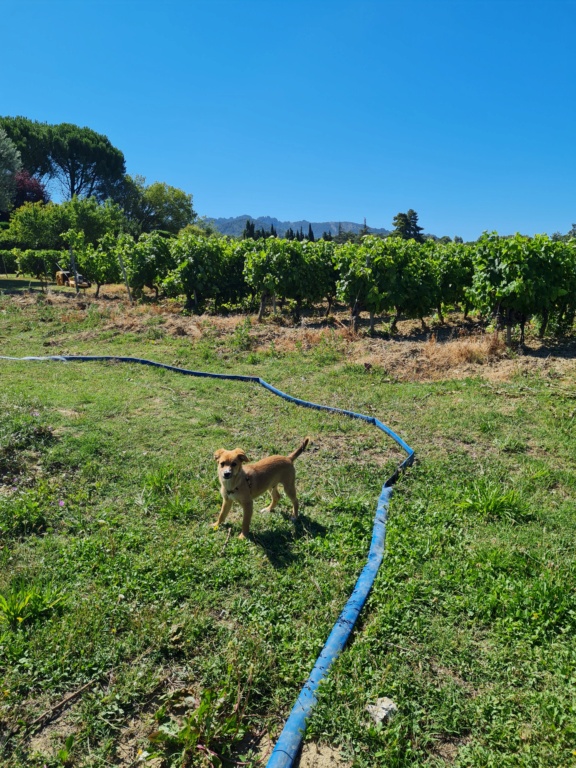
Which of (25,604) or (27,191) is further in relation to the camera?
(27,191)

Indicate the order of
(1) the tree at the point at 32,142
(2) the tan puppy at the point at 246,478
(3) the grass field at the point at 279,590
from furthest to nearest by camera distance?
(1) the tree at the point at 32,142 → (2) the tan puppy at the point at 246,478 → (3) the grass field at the point at 279,590

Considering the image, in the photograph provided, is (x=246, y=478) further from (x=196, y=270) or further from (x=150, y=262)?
(x=150, y=262)

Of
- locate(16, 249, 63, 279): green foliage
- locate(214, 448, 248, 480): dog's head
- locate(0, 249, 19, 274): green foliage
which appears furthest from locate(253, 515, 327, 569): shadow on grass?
locate(0, 249, 19, 274): green foliage

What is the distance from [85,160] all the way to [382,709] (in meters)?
77.6

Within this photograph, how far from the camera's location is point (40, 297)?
69.9ft

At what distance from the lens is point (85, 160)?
65188 mm

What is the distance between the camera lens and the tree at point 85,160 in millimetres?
62500

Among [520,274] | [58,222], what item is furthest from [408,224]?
[520,274]

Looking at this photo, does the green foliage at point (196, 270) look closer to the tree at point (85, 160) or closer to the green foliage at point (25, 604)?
the green foliage at point (25, 604)

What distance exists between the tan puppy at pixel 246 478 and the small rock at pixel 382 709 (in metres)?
2.07

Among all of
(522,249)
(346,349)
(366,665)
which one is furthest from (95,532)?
(522,249)

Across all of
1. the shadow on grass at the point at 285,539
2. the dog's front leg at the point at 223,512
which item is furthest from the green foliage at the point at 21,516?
the shadow on grass at the point at 285,539

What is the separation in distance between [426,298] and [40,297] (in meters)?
17.7

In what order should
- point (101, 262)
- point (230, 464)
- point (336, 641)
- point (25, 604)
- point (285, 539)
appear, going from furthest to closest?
1. point (101, 262)
2. point (285, 539)
3. point (230, 464)
4. point (25, 604)
5. point (336, 641)
